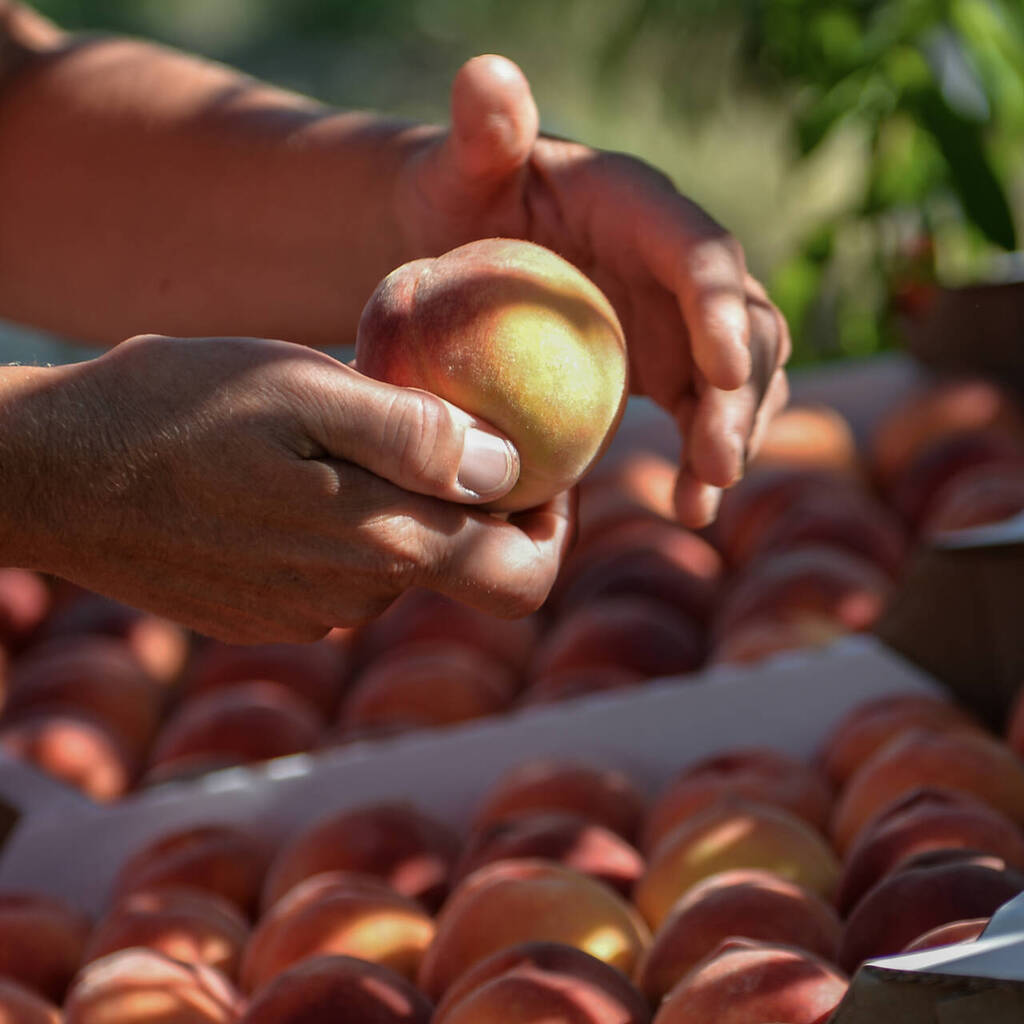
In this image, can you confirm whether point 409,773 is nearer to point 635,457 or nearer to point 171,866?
point 171,866

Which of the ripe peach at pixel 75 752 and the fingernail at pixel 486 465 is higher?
the fingernail at pixel 486 465

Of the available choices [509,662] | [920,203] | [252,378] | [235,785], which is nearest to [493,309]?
[252,378]

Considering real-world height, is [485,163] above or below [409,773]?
above

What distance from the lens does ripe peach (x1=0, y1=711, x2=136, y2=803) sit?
5.46ft

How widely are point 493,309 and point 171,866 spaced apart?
71cm

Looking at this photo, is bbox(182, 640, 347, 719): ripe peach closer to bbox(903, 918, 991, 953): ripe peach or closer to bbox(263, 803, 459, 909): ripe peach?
bbox(263, 803, 459, 909): ripe peach

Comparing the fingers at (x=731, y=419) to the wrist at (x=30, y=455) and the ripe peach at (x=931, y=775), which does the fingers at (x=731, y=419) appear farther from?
the wrist at (x=30, y=455)

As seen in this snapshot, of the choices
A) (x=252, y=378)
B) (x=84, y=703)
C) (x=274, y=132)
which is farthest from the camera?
(x=84, y=703)

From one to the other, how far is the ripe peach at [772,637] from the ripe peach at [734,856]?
0.49 metres

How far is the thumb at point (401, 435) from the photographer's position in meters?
0.74

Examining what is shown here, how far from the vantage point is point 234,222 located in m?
1.15

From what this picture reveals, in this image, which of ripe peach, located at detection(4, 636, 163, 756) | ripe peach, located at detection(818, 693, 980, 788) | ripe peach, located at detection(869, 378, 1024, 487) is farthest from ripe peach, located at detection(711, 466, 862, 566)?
ripe peach, located at detection(4, 636, 163, 756)

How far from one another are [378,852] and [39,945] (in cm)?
29

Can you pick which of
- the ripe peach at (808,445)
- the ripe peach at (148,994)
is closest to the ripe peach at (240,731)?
the ripe peach at (148,994)
